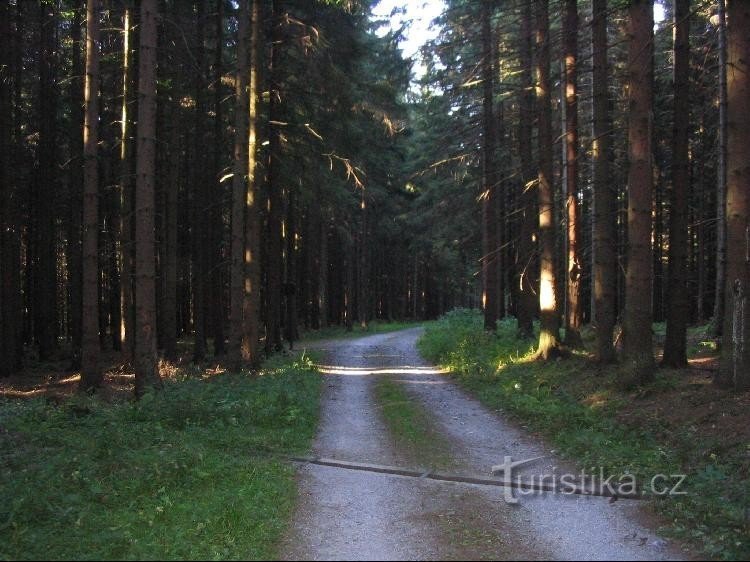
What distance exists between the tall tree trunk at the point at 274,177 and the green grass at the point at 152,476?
30.5ft

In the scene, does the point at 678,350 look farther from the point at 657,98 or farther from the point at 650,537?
the point at 657,98

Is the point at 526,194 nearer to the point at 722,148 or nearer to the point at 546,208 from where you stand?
the point at 546,208

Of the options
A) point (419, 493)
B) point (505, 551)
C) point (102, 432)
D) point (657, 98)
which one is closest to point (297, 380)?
point (102, 432)

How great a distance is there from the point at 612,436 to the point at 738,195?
162 inches

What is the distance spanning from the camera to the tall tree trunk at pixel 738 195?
8570 millimetres

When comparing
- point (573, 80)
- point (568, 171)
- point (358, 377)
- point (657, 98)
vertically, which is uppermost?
point (657, 98)

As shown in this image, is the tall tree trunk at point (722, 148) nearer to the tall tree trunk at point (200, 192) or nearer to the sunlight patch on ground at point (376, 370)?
the sunlight patch on ground at point (376, 370)

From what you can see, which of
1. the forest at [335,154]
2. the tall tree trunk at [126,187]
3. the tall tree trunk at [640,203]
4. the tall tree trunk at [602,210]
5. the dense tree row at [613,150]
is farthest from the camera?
the tall tree trunk at [126,187]

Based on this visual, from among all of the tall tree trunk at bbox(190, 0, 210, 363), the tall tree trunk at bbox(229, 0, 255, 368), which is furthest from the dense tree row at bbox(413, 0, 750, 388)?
the tall tree trunk at bbox(190, 0, 210, 363)

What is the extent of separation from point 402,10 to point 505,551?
1570 centimetres

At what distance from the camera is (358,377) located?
54.7ft

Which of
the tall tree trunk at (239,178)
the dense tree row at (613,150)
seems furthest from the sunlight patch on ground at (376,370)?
the dense tree row at (613,150)

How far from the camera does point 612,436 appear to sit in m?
8.68

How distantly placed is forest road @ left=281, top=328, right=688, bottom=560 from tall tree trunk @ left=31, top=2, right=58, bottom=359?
1591cm
